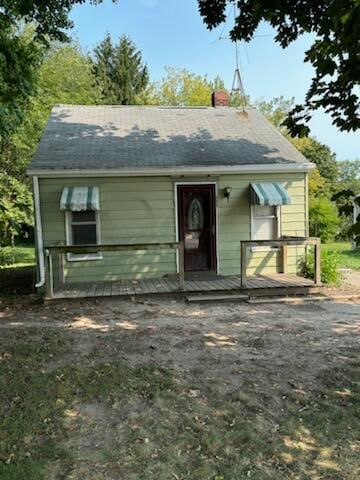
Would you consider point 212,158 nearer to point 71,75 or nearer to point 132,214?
point 132,214

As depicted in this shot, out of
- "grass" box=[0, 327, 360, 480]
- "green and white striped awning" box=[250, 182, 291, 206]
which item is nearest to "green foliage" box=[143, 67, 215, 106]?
"green and white striped awning" box=[250, 182, 291, 206]

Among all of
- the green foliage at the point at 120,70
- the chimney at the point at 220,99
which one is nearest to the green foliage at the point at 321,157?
the green foliage at the point at 120,70

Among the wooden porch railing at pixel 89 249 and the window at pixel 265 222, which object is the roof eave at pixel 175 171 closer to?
the window at pixel 265 222

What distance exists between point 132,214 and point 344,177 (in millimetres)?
41323

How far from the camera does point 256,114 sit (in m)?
12.1

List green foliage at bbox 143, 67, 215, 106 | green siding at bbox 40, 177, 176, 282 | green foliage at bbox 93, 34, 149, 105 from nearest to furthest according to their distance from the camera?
green siding at bbox 40, 177, 176, 282, green foliage at bbox 93, 34, 149, 105, green foliage at bbox 143, 67, 215, 106

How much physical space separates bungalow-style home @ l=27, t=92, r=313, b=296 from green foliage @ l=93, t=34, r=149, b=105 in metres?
22.1

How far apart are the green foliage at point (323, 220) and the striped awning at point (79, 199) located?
13.1 meters

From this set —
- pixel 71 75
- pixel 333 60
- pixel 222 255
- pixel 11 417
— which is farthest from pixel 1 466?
pixel 71 75

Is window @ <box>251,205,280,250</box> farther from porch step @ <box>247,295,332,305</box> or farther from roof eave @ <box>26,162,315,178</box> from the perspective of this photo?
porch step @ <box>247,295,332,305</box>

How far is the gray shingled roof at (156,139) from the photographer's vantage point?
8.87 m

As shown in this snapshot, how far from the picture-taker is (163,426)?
3.18 meters

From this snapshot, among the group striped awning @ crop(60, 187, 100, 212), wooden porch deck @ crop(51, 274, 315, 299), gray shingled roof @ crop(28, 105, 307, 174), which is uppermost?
gray shingled roof @ crop(28, 105, 307, 174)

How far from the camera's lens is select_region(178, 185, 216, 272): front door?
30.6 ft
